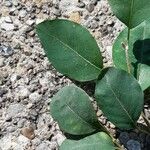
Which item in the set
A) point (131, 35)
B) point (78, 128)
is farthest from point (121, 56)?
point (78, 128)

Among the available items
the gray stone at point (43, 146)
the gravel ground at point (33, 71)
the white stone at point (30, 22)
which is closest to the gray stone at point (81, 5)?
the gravel ground at point (33, 71)

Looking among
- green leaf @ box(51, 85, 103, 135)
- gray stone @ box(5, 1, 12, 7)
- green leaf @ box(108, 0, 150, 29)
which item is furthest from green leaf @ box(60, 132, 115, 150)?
gray stone @ box(5, 1, 12, 7)

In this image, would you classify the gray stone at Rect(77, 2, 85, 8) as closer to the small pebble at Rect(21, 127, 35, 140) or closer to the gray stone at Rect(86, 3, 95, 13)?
the gray stone at Rect(86, 3, 95, 13)

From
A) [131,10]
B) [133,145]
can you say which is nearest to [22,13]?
[131,10]

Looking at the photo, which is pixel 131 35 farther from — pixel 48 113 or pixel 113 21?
pixel 48 113

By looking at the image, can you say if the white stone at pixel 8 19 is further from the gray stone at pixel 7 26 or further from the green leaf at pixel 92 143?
the green leaf at pixel 92 143

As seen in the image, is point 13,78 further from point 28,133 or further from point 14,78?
point 28,133
